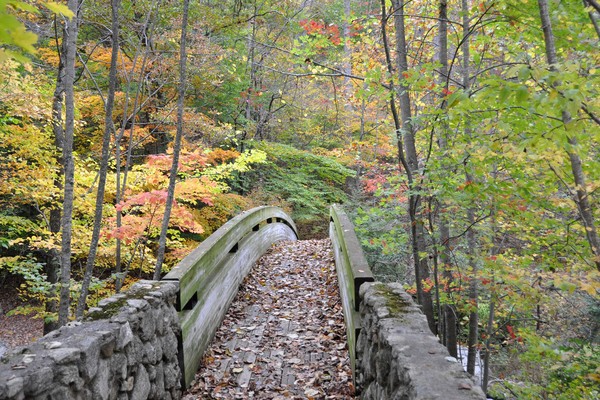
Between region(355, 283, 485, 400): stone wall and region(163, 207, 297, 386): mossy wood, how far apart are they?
1629mm

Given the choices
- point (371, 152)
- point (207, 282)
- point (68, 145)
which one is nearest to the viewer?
point (207, 282)

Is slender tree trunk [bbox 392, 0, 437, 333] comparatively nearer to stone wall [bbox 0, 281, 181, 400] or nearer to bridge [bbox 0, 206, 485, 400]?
bridge [bbox 0, 206, 485, 400]

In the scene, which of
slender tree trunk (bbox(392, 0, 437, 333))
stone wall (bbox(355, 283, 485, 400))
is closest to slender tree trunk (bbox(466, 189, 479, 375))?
slender tree trunk (bbox(392, 0, 437, 333))

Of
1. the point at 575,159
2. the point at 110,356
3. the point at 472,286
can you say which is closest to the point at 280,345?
the point at 110,356

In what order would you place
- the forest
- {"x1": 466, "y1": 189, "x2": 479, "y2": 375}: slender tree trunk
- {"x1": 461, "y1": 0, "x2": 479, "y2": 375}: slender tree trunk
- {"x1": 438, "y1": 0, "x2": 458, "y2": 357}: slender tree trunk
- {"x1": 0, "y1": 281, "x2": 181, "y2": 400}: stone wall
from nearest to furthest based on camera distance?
{"x1": 0, "y1": 281, "x2": 181, "y2": 400}: stone wall < the forest < {"x1": 438, "y1": 0, "x2": 458, "y2": 357}: slender tree trunk < {"x1": 461, "y1": 0, "x2": 479, "y2": 375}: slender tree trunk < {"x1": 466, "y1": 189, "x2": 479, "y2": 375}: slender tree trunk

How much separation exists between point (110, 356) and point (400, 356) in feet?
5.65

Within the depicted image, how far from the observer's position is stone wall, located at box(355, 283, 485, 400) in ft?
6.07

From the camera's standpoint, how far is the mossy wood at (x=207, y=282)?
12.5 feet

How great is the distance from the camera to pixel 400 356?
218 cm

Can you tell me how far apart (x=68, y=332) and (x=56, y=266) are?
7.82 metres

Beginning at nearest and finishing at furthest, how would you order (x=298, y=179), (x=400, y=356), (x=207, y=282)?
(x=400, y=356), (x=207, y=282), (x=298, y=179)

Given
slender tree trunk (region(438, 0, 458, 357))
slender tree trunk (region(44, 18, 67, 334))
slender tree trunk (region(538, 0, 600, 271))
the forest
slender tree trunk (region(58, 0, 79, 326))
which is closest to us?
slender tree trunk (region(538, 0, 600, 271))

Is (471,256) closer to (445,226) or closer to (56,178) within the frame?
(445,226)

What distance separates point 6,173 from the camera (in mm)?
8320
